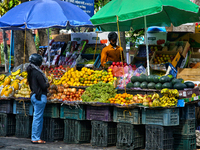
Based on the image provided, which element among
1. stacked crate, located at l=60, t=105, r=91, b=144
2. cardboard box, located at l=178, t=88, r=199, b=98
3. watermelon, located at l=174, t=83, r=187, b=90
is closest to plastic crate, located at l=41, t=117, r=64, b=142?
stacked crate, located at l=60, t=105, r=91, b=144

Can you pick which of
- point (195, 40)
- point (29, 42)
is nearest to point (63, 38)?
point (29, 42)

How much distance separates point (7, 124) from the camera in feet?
31.2

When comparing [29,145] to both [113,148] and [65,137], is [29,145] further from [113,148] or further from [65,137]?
[113,148]

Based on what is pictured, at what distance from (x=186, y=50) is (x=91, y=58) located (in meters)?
3.87

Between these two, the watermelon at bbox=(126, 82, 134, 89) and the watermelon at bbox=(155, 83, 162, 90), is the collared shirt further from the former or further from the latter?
the watermelon at bbox=(155, 83, 162, 90)

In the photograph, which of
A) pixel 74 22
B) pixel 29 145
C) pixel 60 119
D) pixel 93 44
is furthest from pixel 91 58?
pixel 29 145

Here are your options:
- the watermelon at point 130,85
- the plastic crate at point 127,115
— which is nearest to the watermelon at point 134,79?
the watermelon at point 130,85

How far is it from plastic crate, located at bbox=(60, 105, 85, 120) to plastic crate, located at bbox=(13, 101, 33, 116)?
1.06 m

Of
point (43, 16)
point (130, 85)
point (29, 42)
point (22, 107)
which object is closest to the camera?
point (130, 85)

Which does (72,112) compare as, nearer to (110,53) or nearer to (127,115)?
(127,115)

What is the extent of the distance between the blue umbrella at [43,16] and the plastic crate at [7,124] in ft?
9.41

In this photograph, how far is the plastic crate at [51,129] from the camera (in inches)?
343

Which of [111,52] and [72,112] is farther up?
[111,52]

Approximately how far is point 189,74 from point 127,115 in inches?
141
